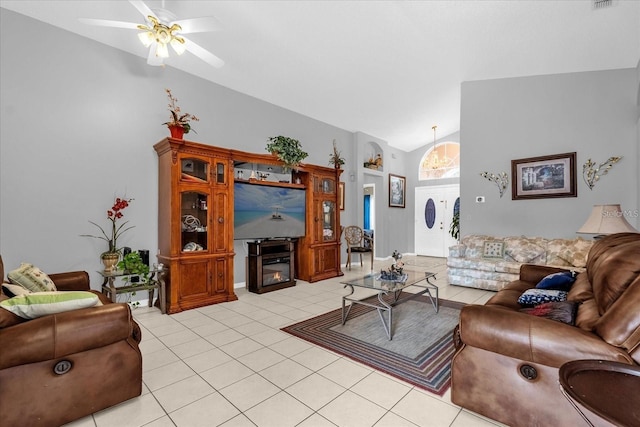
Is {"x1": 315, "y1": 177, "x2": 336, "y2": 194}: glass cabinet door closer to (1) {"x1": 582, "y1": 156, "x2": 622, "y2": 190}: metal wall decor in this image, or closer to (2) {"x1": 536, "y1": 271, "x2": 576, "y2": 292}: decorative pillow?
(2) {"x1": 536, "y1": 271, "x2": 576, "y2": 292}: decorative pillow

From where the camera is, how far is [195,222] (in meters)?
3.88

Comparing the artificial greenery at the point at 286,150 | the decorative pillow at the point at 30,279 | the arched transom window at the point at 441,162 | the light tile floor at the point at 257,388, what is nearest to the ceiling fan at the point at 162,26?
the artificial greenery at the point at 286,150

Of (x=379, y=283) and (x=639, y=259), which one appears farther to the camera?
(x=379, y=283)

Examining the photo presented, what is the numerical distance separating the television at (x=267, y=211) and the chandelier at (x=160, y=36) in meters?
1.99

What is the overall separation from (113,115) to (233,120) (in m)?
1.66

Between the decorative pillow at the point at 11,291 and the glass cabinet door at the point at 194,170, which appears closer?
the decorative pillow at the point at 11,291

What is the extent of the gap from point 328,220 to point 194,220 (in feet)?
8.46

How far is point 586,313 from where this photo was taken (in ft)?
5.48

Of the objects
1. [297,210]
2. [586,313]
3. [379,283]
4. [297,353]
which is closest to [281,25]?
[297,210]

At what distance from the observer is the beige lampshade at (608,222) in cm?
341

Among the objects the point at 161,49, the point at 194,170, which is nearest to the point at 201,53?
the point at 161,49

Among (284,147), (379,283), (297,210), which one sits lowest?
(379,283)

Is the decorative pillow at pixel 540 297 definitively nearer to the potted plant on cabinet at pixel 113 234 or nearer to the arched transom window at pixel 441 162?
the potted plant on cabinet at pixel 113 234

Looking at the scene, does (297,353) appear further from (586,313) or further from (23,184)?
(23,184)
